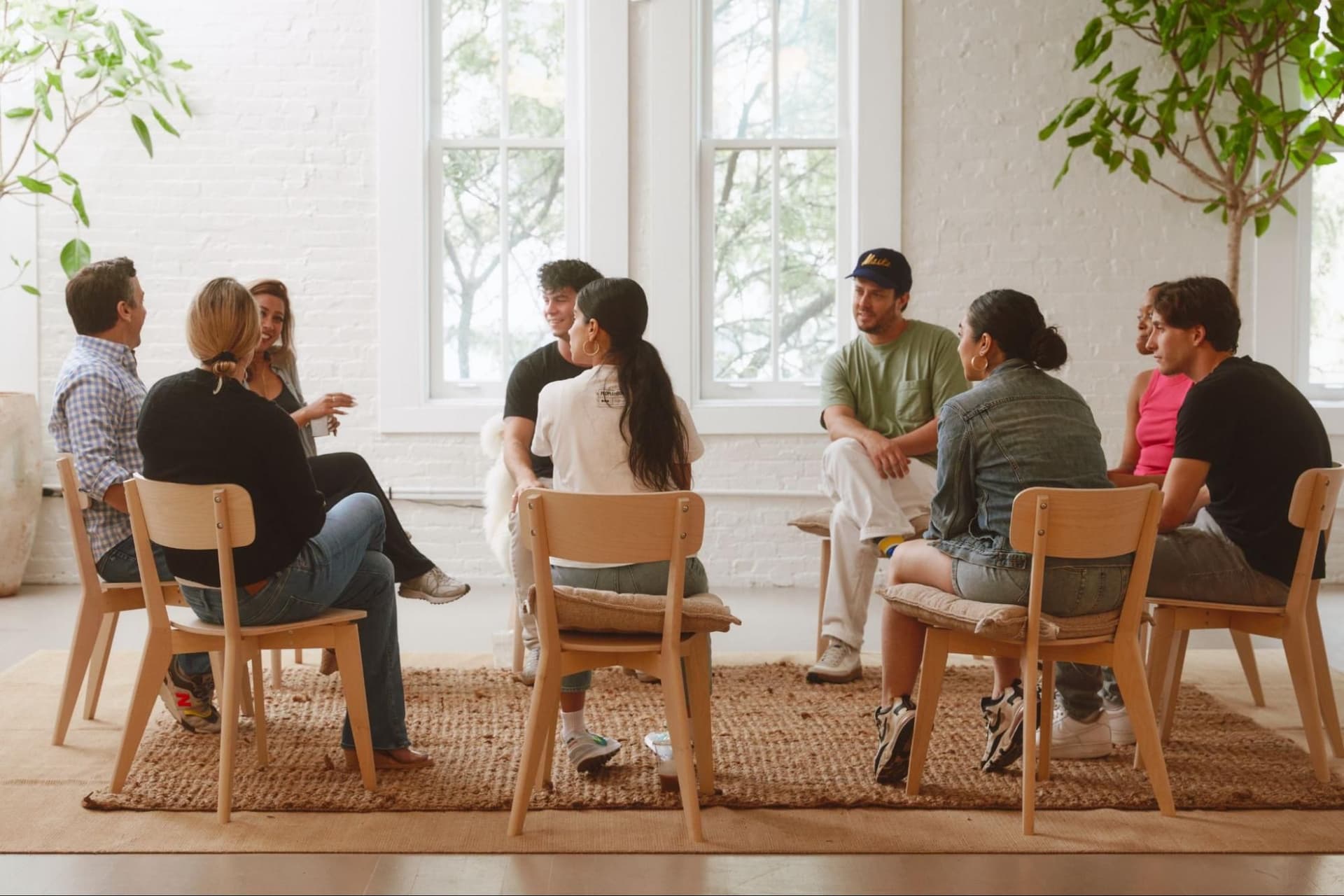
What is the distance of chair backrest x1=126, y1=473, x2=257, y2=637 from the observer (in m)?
2.91

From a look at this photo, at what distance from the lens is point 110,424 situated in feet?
11.9

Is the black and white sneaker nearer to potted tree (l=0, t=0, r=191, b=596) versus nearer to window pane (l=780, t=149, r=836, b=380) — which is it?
window pane (l=780, t=149, r=836, b=380)

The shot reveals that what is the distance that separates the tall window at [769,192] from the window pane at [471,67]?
1.01 metres

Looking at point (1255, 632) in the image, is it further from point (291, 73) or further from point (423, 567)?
point (291, 73)

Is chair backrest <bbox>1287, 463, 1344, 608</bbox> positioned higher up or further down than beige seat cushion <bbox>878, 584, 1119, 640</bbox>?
higher up

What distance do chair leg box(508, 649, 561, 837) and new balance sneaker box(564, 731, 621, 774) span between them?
0.36 m

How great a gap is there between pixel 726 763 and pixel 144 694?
1366 mm

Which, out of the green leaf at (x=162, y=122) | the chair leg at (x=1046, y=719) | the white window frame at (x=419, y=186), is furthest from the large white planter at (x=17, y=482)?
the chair leg at (x=1046, y=719)

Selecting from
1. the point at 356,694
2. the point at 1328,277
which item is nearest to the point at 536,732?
the point at 356,694

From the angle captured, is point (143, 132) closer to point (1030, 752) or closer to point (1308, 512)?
point (1030, 752)

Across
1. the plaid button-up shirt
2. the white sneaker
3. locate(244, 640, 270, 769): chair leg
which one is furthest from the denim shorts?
the plaid button-up shirt

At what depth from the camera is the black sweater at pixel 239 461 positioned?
3016 mm

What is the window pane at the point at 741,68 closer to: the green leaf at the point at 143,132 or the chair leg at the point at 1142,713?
the green leaf at the point at 143,132

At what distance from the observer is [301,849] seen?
9.09 ft
